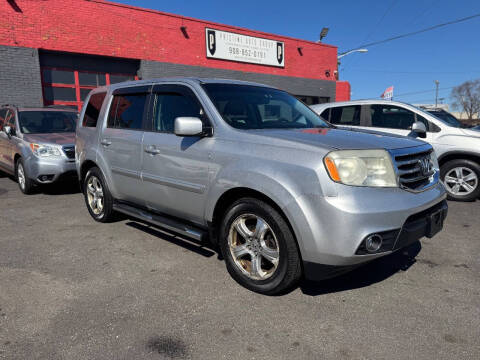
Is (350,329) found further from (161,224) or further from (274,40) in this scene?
(274,40)

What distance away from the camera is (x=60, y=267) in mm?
3631

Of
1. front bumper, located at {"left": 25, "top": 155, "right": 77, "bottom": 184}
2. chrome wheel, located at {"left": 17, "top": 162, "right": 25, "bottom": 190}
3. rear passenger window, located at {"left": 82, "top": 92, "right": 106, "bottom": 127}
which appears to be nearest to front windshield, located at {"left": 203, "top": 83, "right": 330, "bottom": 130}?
rear passenger window, located at {"left": 82, "top": 92, "right": 106, "bottom": 127}

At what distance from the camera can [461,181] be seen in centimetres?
648

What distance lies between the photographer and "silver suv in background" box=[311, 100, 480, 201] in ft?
20.9

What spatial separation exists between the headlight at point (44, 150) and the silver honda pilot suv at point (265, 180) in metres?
2.87

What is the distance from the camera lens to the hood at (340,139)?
108 inches

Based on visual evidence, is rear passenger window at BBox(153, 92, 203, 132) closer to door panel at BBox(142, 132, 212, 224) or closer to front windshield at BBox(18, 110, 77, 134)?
door panel at BBox(142, 132, 212, 224)

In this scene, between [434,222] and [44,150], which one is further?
[44,150]

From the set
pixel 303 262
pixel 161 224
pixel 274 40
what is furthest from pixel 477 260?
pixel 274 40

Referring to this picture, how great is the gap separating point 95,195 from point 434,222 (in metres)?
4.18

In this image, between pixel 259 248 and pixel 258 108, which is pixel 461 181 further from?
pixel 259 248

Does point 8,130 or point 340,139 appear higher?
point 8,130

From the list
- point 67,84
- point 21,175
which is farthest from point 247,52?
point 21,175

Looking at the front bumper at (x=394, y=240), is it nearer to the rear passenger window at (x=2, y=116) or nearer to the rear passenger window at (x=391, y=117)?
the rear passenger window at (x=391, y=117)
